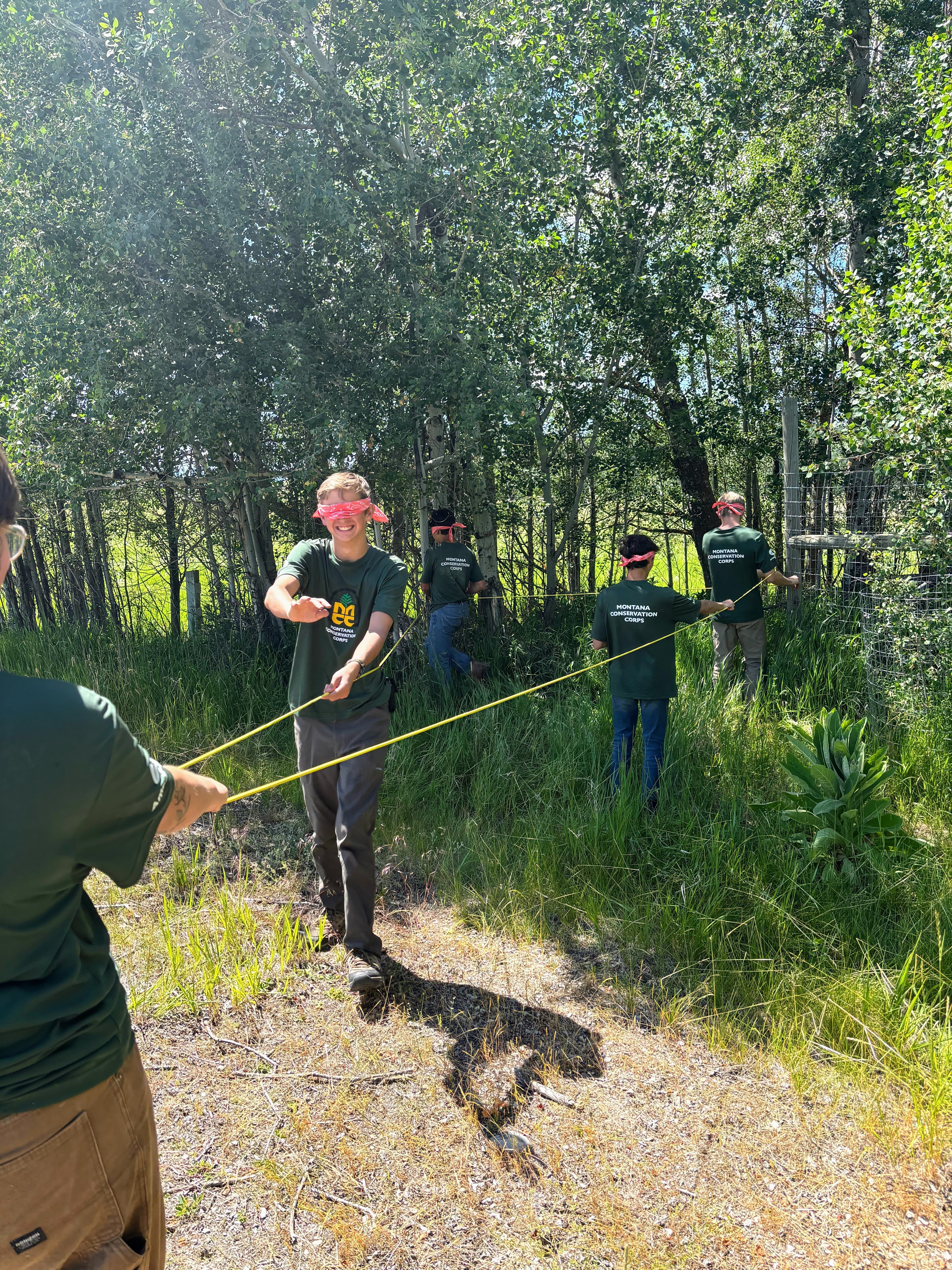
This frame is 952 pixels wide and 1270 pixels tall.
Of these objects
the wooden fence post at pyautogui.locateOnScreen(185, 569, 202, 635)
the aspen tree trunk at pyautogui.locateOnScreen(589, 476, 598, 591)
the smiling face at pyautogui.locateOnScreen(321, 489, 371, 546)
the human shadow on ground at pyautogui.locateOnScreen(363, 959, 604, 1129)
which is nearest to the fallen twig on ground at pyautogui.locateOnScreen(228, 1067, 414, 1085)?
the human shadow on ground at pyautogui.locateOnScreen(363, 959, 604, 1129)

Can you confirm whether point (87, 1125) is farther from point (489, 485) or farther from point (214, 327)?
point (489, 485)

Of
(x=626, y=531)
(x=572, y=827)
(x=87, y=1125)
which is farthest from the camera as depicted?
(x=626, y=531)

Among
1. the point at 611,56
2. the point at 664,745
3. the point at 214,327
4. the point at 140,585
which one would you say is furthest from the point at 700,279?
the point at 140,585

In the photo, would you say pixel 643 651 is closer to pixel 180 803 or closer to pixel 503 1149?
pixel 503 1149

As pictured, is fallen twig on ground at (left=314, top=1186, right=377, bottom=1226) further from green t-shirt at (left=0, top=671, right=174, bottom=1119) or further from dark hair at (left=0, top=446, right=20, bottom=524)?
dark hair at (left=0, top=446, right=20, bottom=524)

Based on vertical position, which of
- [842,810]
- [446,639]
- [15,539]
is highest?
[15,539]

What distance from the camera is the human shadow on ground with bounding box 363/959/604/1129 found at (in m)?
2.99

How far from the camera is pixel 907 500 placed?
6.12m

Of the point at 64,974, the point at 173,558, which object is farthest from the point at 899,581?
the point at 173,558

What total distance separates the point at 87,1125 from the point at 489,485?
7536 mm

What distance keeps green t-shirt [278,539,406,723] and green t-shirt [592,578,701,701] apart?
1.87 meters

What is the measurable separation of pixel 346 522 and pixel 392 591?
375 millimetres

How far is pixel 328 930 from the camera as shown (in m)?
4.05

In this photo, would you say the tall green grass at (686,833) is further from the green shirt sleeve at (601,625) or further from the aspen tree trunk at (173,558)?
the aspen tree trunk at (173,558)
